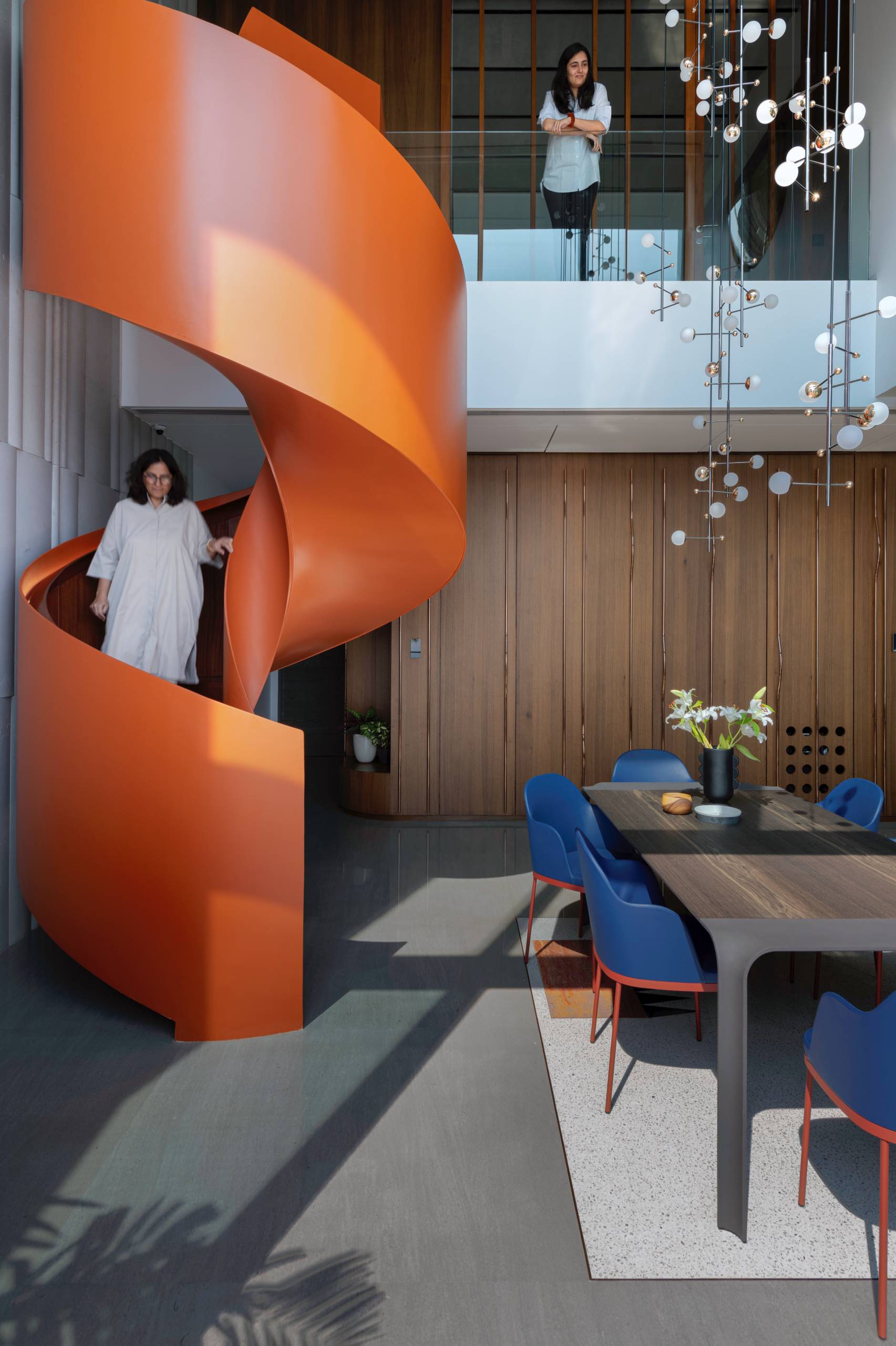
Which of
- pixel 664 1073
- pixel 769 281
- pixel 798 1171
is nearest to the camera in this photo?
pixel 798 1171

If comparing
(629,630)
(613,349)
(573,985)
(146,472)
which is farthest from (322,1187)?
(629,630)

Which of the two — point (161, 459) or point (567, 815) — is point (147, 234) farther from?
point (567, 815)

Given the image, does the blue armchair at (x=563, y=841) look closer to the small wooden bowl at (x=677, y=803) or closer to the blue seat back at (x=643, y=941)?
the small wooden bowl at (x=677, y=803)

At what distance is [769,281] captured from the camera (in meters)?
5.04

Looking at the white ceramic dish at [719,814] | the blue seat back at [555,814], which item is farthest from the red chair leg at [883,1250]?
the blue seat back at [555,814]

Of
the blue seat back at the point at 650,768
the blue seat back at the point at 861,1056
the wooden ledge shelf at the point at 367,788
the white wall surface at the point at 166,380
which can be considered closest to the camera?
the blue seat back at the point at 861,1056

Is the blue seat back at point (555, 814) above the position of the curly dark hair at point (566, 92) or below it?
below

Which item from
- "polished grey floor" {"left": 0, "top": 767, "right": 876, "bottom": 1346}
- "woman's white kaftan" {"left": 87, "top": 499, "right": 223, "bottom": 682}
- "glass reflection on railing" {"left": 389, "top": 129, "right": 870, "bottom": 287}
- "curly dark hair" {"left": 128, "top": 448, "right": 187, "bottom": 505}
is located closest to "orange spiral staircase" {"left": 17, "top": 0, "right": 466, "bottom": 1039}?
"polished grey floor" {"left": 0, "top": 767, "right": 876, "bottom": 1346}

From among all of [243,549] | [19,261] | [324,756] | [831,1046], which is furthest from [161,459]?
[324,756]

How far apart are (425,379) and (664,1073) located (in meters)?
2.75

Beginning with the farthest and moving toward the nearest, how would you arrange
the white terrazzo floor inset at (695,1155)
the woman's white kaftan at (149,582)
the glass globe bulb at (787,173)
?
the woman's white kaftan at (149,582)
the glass globe bulb at (787,173)
the white terrazzo floor inset at (695,1155)

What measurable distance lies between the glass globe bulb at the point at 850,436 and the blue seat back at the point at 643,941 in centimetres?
155

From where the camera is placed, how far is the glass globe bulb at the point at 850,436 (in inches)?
101

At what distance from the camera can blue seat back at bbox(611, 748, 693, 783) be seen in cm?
454
